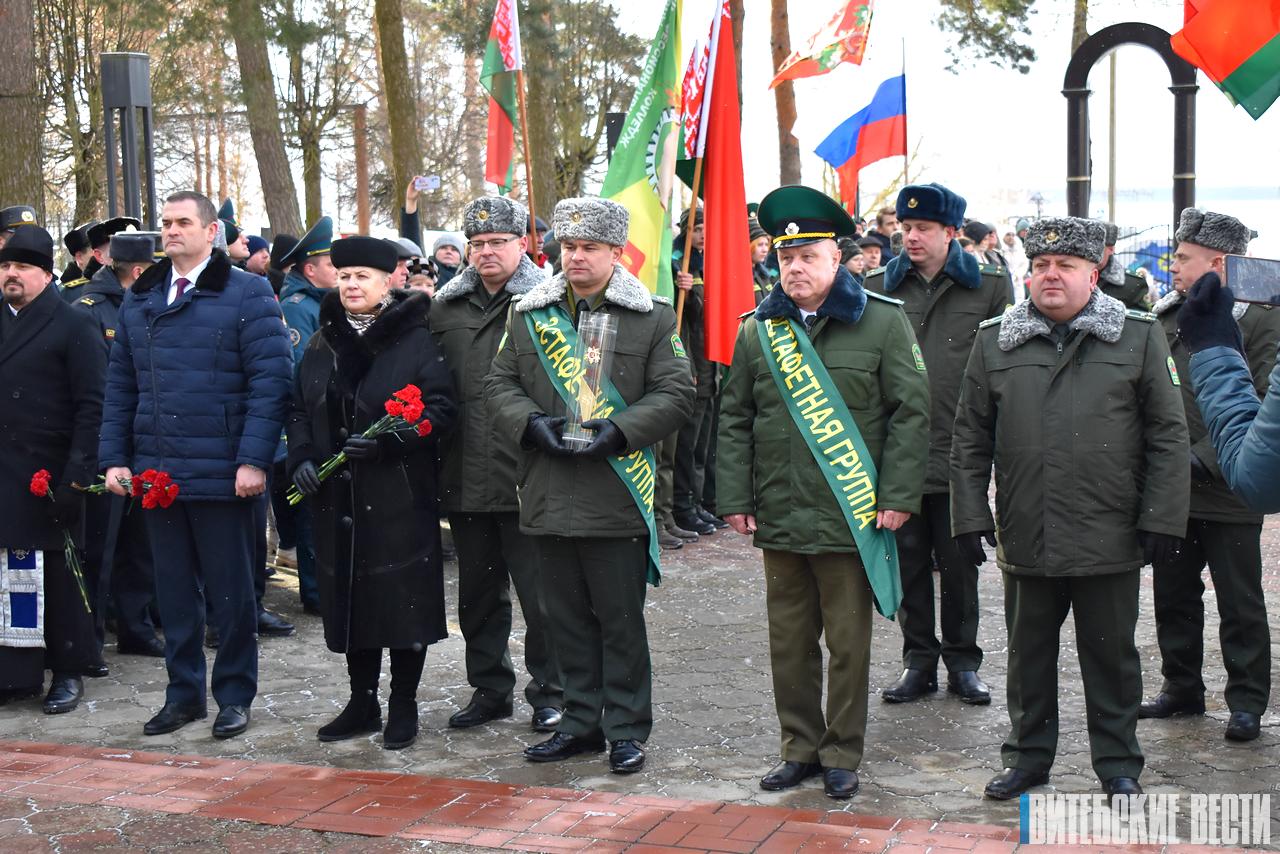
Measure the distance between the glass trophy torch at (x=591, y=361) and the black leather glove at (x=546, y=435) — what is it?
0.18ft

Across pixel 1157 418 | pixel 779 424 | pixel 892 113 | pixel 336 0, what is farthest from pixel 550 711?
pixel 336 0

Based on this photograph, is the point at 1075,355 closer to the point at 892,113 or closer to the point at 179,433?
the point at 179,433

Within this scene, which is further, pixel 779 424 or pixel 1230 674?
pixel 1230 674

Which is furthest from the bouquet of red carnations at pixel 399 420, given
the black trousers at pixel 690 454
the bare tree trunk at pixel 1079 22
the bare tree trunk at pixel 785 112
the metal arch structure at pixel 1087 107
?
the bare tree trunk at pixel 1079 22

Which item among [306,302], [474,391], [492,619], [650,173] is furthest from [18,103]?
[492,619]

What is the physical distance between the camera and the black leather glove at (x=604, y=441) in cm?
→ 582

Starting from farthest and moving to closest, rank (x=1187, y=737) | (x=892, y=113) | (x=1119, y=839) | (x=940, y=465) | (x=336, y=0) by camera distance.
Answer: (x=336, y=0) → (x=892, y=113) → (x=940, y=465) → (x=1187, y=737) → (x=1119, y=839)

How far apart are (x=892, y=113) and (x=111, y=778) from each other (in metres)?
9.52

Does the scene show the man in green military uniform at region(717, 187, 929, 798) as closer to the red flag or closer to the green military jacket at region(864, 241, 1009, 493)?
the green military jacket at region(864, 241, 1009, 493)

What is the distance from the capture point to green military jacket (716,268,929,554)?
565 cm

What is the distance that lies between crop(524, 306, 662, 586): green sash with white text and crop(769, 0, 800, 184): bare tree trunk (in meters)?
19.3

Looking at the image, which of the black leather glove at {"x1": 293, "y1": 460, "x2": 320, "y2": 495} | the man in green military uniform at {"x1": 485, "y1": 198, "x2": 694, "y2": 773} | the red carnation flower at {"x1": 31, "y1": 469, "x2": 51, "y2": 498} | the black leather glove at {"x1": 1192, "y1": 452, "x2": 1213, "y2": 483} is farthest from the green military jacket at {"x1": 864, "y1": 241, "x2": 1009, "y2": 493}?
the red carnation flower at {"x1": 31, "y1": 469, "x2": 51, "y2": 498}

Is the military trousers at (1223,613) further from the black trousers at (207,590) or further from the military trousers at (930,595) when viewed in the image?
the black trousers at (207,590)

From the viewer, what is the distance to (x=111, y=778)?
589cm
